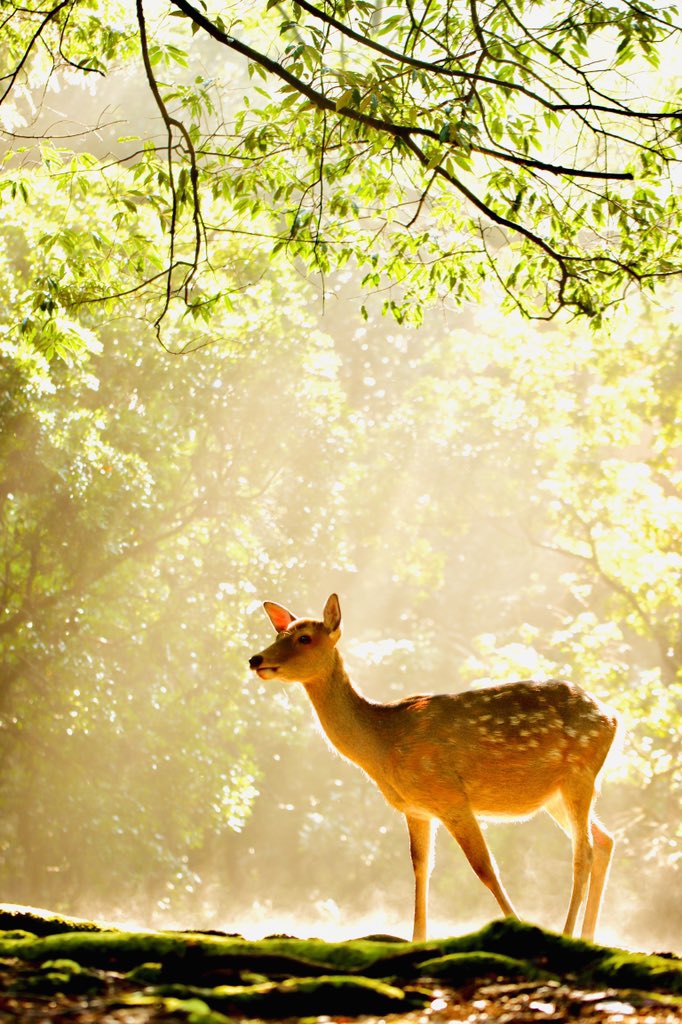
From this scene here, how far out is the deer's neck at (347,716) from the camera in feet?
17.8

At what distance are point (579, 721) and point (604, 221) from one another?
9.22 feet

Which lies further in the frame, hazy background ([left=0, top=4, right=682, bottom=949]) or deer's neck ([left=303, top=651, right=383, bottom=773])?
hazy background ([left=0, top=4, right=682, bottom=949])

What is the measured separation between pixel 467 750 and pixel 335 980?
99.6 inches

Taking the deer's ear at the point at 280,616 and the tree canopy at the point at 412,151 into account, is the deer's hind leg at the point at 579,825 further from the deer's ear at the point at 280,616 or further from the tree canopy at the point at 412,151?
the tree canopy at the point at 412,151

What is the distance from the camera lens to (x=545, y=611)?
86.5 ft

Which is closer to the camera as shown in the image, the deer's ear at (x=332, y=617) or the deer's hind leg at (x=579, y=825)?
the deer's hind leg at (x=579, y=825)

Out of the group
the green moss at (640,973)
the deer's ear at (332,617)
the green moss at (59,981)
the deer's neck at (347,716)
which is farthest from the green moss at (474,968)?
the deer's ear at (332,617)

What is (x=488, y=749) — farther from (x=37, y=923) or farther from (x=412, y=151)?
(x=412, y=151)

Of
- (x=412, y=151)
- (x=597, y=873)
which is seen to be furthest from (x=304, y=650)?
(x=412, y=151)

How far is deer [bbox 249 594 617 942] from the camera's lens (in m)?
5.21

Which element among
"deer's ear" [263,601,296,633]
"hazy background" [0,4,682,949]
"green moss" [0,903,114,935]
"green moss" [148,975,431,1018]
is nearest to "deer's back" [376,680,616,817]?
"deer's ear" [263,601,296,633]

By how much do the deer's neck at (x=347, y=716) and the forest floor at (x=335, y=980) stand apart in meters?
2.16

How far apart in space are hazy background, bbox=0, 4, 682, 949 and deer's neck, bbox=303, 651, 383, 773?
5.56 m

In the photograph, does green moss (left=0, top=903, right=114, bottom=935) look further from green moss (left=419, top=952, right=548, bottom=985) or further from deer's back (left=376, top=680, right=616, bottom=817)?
deer's back (left=376, top=680, right=616, bottom=817)
